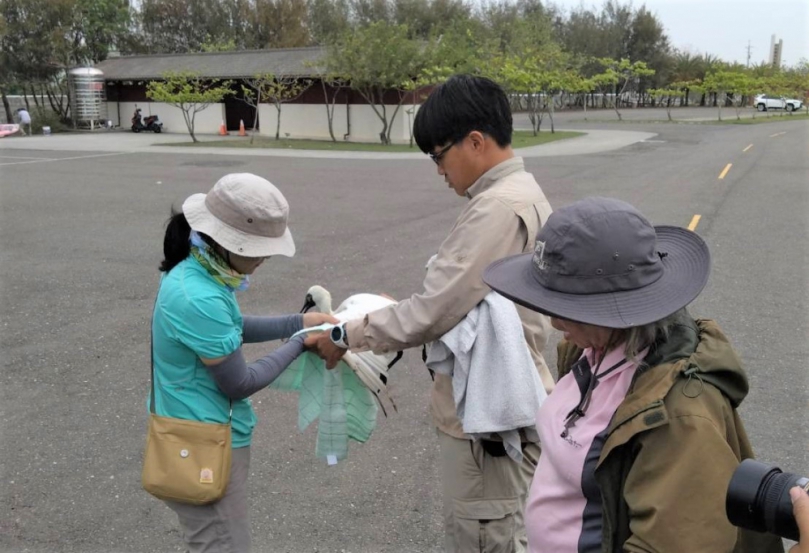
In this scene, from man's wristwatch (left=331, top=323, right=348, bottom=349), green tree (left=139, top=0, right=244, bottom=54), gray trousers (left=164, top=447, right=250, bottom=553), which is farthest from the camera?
green tree (left=139, top=0, right=244, bottom=54)

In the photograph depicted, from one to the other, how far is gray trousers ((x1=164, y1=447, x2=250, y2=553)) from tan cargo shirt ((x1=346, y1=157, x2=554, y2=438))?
0.63m

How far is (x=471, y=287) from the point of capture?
2232 millimetres

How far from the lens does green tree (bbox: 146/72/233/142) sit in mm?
33031

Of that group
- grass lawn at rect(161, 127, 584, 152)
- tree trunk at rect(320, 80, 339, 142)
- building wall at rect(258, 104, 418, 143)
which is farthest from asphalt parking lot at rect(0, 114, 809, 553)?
tree trunk at rect(320, 80, 339, 142)

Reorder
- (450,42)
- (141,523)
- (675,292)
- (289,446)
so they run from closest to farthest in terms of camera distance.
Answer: (675,292), (141,523), (289,446), (450,42)

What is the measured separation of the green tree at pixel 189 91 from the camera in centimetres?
3303

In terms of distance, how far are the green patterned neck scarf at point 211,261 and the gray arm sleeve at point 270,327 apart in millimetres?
448

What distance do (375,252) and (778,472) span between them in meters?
7.88

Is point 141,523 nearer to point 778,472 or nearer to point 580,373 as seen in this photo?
point 580,373

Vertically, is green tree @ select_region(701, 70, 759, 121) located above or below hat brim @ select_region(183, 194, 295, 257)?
above

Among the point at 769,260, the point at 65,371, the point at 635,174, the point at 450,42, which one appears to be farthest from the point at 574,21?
the point at 65,371

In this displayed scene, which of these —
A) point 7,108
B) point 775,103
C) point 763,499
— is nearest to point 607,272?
point 763,499

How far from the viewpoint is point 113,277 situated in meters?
7.91

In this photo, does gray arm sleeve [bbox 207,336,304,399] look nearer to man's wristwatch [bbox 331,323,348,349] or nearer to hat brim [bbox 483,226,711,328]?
man's wristwatch [bbox 331,323,348,349]
